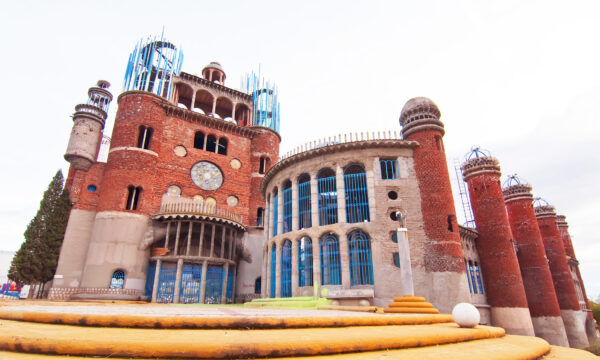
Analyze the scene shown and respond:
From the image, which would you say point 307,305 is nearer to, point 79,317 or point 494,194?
point 79,317

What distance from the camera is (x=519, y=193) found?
32812mm

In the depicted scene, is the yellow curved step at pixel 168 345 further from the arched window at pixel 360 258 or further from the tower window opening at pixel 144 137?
the tower window opening at pixel 144 137

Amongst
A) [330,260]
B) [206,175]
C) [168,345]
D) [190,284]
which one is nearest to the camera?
[168,345]

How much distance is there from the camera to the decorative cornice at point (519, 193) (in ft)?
107

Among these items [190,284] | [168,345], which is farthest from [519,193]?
[168,345]

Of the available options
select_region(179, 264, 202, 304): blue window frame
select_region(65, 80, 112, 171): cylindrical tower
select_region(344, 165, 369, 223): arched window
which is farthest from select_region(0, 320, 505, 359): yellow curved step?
select_region(65, 80, 112, 171): cylindrical tower

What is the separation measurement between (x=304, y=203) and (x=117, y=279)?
50.5 feet

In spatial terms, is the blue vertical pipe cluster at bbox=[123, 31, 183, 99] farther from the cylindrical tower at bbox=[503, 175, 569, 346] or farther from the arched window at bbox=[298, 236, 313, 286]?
the cylindrical tower at bbox=[503, 175, 569, 346]

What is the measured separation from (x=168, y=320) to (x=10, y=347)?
5.92 feet

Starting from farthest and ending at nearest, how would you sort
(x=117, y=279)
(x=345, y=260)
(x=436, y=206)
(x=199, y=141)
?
(x=199, y=141) → (x=117, y=279) → (x=436, y=206) → (x=345, y=260)

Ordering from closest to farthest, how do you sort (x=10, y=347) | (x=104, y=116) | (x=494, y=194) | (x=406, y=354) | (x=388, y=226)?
(x=10, y=347), (x=406, y=354), (x=388, y=226), (x=494, y=194), (x=104, y=116)

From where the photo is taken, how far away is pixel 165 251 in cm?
2531

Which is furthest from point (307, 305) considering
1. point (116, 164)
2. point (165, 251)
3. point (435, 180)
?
point (116, 164)

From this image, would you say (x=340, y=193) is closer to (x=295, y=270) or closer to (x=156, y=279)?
(x=295, y=270)
